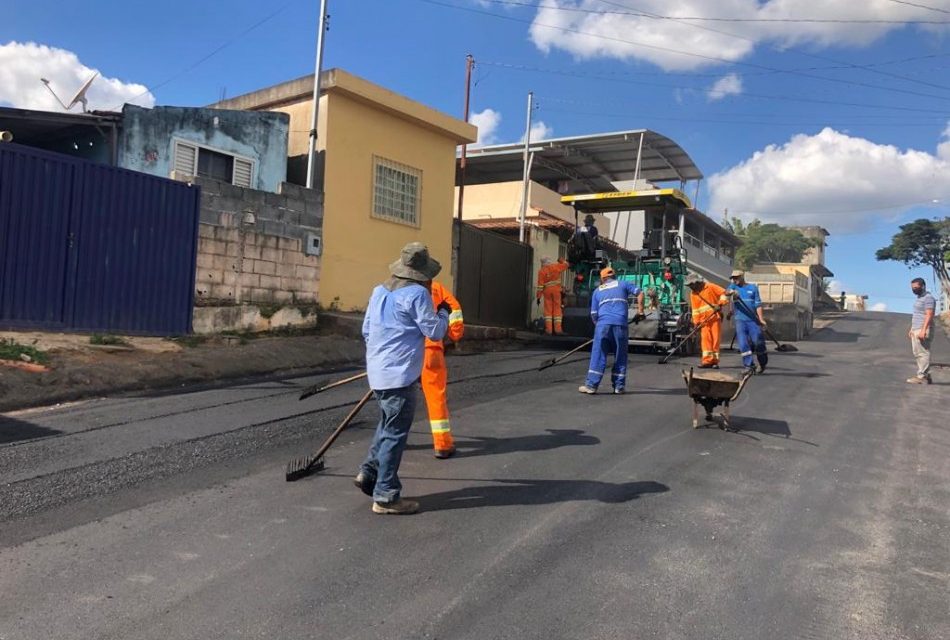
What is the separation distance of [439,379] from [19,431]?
11.9ft

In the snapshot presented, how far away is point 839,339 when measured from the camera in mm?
20875

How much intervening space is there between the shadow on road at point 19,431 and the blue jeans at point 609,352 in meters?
5.53

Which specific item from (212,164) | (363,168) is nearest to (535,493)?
(212,164)

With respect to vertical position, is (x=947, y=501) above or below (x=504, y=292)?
below

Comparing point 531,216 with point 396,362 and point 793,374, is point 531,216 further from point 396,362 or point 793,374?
point 396,362

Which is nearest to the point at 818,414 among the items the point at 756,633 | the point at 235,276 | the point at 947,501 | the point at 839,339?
the point at 947,501

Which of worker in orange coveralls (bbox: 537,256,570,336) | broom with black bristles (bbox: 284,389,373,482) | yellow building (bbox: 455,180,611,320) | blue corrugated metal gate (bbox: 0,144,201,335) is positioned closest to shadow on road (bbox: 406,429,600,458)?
broom with black bristles (bbox: 284,389,373,482)

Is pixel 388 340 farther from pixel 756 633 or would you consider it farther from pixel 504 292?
pixel 504 292

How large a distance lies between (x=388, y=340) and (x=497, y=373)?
5517mm

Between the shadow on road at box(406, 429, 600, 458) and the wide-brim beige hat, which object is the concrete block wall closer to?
the shadow on road at box(406, 429, 600, 458)

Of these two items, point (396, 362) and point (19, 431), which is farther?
point (19, 431)

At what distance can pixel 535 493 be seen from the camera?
15.0 ft

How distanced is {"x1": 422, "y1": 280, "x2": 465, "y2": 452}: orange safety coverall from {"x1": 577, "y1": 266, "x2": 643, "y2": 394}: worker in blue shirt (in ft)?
10.6

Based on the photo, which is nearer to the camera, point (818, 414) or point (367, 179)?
point (818, 414)
